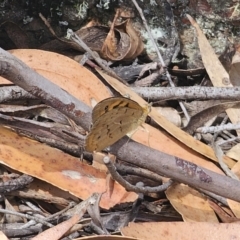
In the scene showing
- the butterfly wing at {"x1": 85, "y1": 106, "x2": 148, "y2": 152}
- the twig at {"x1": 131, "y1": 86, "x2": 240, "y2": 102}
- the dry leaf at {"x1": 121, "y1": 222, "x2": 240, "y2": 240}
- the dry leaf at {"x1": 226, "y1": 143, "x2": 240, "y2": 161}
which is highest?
the butterfly wing at {"x1": 85, "y1": 106, "x2": 148, "y2": 152}

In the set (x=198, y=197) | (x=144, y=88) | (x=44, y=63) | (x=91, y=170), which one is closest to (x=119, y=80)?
(x=144, y=88)

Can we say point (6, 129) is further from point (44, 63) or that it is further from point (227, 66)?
point (227, 66)

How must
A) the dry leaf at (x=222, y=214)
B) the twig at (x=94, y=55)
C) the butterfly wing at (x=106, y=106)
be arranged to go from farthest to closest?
the twig at (x=94, y=55) → the dry leaf at (x=222, y=214) → the butterfly wing at (x=106, y=106)

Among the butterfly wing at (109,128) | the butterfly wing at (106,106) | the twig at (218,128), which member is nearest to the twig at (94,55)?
the twig at (218,128)

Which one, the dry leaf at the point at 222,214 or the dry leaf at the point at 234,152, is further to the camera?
the dry leaf at the point at 234,152

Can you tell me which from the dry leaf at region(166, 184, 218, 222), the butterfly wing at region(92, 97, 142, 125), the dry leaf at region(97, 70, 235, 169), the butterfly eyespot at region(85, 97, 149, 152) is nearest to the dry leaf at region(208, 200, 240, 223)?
the dry leaf at region(166, 184, 218, 222)

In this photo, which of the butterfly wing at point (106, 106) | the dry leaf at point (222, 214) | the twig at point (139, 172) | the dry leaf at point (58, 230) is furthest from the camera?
the twig at point (139, 172)

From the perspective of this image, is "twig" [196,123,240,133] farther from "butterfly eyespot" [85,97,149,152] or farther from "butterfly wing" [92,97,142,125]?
"butterfly wing" [92,97,142,125]

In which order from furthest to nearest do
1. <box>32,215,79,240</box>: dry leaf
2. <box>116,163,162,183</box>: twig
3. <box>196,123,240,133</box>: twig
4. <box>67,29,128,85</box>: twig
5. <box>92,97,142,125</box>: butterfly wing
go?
1. <box>67,29,128,85</box>: twig
2. <box>196,123,240,133</box>: twig
3. <box>116,163,162,183</box>: twig
4. <box>32,215,79,240</box>: dry leaf
5. <box>92,97,142,125</box>: butterfly wing

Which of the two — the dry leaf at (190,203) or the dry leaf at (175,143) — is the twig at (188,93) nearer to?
the dry leaf at (175,143)
